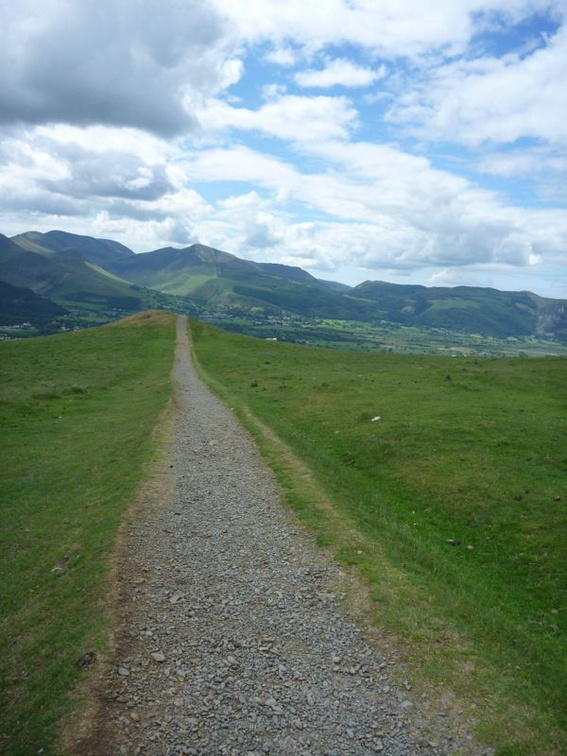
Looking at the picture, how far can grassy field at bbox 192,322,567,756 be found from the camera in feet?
36.2

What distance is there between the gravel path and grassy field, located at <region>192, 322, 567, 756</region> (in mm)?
1272

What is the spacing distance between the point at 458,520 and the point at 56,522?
1837cm

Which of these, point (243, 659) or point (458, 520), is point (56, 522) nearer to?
point (243, 659)

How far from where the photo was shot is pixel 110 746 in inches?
341

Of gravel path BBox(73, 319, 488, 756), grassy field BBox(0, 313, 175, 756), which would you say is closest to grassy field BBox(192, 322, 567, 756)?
gravel path BBox(73, 319, 488, 756)

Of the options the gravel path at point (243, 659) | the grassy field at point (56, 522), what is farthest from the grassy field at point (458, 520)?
the grassy field at point (56, 522)

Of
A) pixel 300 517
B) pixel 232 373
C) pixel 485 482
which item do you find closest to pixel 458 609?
pixel 300 517

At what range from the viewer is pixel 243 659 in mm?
11258

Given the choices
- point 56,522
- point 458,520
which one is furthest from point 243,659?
point 458,520

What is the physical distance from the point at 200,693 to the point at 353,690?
337 centimetres

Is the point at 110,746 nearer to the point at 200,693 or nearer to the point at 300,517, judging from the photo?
the point at 200,693

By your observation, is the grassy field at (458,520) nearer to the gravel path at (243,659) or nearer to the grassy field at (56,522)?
the gravel path at (243,659)

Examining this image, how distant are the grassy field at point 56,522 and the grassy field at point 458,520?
7.80 m

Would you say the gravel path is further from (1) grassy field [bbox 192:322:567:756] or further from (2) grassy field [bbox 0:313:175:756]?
(1) grassy field [bbox 192:322:567:756]
